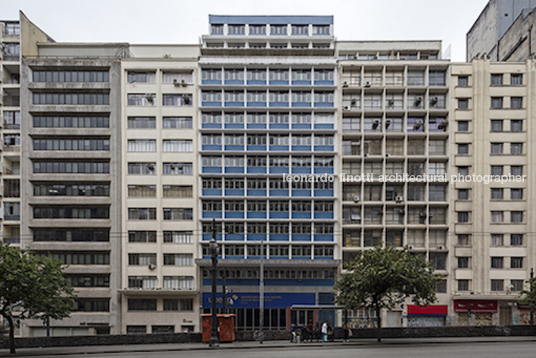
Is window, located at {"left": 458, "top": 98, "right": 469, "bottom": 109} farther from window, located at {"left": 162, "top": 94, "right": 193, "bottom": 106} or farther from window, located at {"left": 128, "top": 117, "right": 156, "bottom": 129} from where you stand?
window, located at {"left": 128, "top": 117, "right": 156, "bottom": 129}

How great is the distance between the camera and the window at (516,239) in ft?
140

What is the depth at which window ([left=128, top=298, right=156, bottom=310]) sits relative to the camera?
42.9 meters

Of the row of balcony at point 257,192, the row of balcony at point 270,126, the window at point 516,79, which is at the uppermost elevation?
the window at point 516,79

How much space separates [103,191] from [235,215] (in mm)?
14747

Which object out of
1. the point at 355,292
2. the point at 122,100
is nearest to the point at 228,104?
the point at 122,100

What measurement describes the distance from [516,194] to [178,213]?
36709 mm

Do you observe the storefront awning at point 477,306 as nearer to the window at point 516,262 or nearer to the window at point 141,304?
the window at point 516,262

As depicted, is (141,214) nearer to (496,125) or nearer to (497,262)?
(497,262)

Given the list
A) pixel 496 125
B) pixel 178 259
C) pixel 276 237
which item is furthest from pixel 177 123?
pixel 496 125

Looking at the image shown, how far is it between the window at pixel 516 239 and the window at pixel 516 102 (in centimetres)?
1388

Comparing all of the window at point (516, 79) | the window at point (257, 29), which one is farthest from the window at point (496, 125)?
the window at point (257, 29)

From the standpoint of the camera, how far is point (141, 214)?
4366 centimetres

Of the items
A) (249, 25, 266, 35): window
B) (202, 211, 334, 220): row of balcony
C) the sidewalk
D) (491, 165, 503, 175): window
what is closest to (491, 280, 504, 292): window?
(491, 165, 503, 175): window

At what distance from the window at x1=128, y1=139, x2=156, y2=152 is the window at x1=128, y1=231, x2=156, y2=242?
9.08 metres
